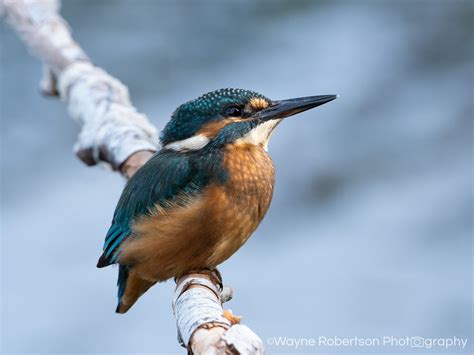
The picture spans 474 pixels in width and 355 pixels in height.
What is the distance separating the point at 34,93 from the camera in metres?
5.62

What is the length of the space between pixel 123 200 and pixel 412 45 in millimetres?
3086

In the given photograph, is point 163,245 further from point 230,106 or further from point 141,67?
point 141,67

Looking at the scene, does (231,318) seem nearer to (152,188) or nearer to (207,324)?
(207,324)

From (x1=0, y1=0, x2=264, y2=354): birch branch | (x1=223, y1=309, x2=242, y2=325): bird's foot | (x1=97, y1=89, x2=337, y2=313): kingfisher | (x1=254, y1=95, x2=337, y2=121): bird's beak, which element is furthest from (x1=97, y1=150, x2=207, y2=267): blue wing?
(x1=223, y1=309, x2=242, y2=325): bird's foot

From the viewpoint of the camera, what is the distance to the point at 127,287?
10.2 feet

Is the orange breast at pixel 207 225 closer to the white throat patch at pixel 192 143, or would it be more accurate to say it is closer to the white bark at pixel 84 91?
the white throat patch at pixel 192 143

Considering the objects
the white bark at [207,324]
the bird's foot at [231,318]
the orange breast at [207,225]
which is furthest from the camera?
the orange breast at [207,225]

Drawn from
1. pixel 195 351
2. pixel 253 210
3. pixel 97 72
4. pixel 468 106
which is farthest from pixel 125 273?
pixel 468 106

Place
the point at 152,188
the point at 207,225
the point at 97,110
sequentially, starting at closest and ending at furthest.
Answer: the point at 207,225, the point at 152,188, the point at 97,110

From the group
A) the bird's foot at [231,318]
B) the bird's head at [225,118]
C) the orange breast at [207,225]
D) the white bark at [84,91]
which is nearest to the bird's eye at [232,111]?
the bird's head at [225,118]

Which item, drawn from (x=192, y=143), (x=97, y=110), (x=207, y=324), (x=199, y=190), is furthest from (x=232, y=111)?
(x=207, y=324)

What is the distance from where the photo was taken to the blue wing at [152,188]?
292 cm

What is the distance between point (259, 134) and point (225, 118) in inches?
5.2

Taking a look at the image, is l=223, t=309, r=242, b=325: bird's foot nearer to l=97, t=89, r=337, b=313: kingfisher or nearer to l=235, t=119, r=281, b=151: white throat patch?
l=97, t=89, r=337, b=313: kingfisher
